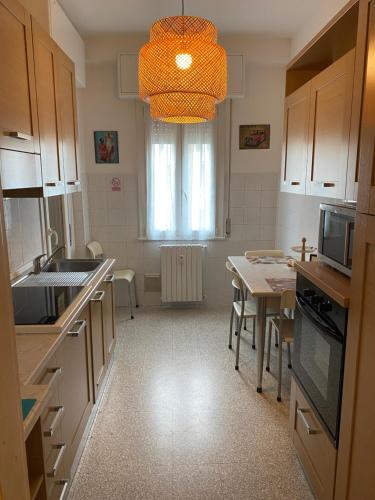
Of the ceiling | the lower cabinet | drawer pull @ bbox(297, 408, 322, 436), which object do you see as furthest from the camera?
the ceiling

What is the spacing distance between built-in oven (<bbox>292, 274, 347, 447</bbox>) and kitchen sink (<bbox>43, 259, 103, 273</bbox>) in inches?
61.4

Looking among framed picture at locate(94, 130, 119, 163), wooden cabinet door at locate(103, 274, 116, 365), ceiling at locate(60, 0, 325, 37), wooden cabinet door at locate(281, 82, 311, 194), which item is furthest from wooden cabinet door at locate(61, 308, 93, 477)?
ceiling at locate(60, 0, 325, 37)

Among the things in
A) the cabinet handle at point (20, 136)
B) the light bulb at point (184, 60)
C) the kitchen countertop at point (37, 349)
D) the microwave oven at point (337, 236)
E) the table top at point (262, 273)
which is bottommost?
the table top at point (262, 273)

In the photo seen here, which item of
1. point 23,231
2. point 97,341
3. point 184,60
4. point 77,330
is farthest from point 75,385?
point 184,60

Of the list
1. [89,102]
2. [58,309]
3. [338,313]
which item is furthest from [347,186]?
[89,102]

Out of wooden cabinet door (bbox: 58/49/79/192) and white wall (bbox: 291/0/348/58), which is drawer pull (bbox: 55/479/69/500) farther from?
white wall (bbox: 291/0/348/58)

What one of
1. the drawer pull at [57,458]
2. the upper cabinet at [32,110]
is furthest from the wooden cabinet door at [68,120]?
the drawer pull at [57,458]

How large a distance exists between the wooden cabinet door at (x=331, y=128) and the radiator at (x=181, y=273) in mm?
1906

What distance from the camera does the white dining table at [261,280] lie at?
2418 millimetres

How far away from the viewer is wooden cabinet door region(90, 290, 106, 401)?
2.23 meters

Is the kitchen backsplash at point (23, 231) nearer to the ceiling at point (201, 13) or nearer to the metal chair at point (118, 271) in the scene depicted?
the metal chair at point (118, 271)

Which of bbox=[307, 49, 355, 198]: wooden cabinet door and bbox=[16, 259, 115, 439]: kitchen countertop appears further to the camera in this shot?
bbox=[307, 49, 355, 198]: wooden cabinet door

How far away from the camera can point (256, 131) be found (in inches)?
158

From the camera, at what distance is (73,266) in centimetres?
279
